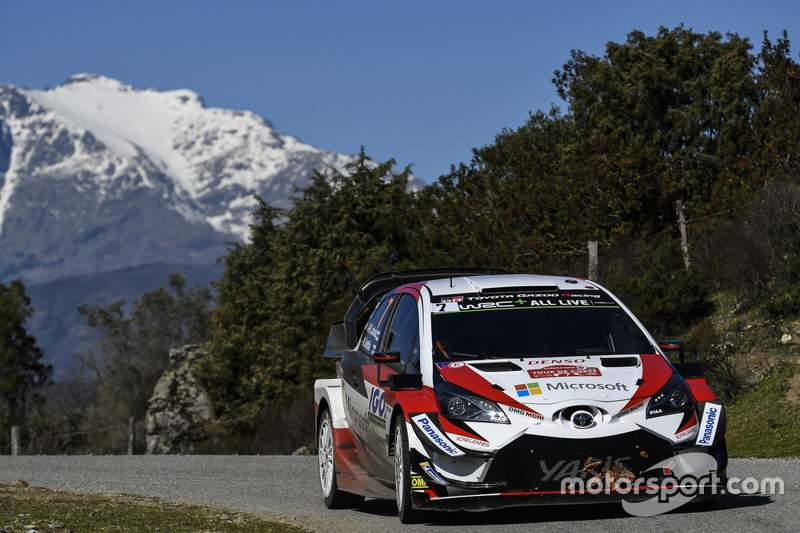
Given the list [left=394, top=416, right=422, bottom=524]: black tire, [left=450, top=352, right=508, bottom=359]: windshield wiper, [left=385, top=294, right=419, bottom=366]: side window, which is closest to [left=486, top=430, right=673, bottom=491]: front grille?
[left=394, top=416, right=422, bottom=524]: black tire

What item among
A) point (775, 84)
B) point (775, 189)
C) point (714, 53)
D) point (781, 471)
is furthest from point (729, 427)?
point (714, 53)

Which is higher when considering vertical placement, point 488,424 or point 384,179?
point 384,179

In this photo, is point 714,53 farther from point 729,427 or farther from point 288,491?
point 288,491

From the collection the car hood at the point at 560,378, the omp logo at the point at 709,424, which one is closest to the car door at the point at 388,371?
the car hood at the point at 560,378

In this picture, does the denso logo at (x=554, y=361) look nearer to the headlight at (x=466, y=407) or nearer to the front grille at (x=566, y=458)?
the headlight at (x=466, y=407)

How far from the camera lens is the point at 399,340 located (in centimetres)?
884

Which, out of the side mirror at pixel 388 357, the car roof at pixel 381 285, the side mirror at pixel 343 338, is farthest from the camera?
the car roof at pixel 381 285

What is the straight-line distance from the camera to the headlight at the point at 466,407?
23.6 ft

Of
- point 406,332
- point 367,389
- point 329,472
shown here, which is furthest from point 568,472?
point 329,472

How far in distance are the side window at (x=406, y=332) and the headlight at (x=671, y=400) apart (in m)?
1.71

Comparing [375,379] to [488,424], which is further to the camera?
[375,379]

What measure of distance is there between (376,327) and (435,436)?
8.32ft

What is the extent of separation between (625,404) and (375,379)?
212 centimetres

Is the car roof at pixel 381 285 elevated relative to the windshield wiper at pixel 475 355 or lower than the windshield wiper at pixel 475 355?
elevated
